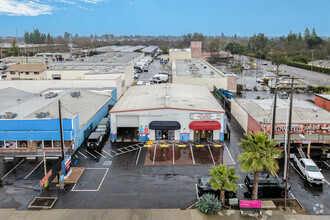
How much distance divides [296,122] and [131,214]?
18.9 m

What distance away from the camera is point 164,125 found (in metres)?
29.8

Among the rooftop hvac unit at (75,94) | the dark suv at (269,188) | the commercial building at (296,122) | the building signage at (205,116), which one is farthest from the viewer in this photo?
the rooftop hvac unit at (75,94)

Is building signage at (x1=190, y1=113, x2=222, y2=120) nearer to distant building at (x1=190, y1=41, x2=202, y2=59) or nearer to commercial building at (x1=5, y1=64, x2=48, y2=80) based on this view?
commercial building at (x1=5, y1=64, x2=48, y2=80)

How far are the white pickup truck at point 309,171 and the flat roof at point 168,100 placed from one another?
9721mm

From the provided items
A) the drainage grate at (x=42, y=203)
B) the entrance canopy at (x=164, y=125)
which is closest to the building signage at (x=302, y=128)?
the entrance canopy at (x=164, y=125)

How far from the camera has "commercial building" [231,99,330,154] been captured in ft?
90.3

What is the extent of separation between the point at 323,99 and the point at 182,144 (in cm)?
2004

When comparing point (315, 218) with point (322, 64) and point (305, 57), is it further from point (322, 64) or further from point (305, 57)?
point (305, 57)

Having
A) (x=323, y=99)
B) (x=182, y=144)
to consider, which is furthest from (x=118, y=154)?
(x=323, y=99)

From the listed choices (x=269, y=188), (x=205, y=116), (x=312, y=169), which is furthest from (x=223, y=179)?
(x=205, y=116)

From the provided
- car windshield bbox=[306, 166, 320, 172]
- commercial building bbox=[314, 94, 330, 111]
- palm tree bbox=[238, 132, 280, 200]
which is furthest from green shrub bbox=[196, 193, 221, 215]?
commercial building bbox=[314, 94, 330, 111]

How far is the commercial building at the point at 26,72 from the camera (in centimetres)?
6259

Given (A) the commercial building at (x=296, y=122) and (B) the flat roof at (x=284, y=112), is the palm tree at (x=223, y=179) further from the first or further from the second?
(B) the flat roof at (x=284, y=112)

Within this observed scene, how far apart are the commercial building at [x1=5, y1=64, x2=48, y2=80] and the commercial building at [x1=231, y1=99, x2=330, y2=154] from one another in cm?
4664
